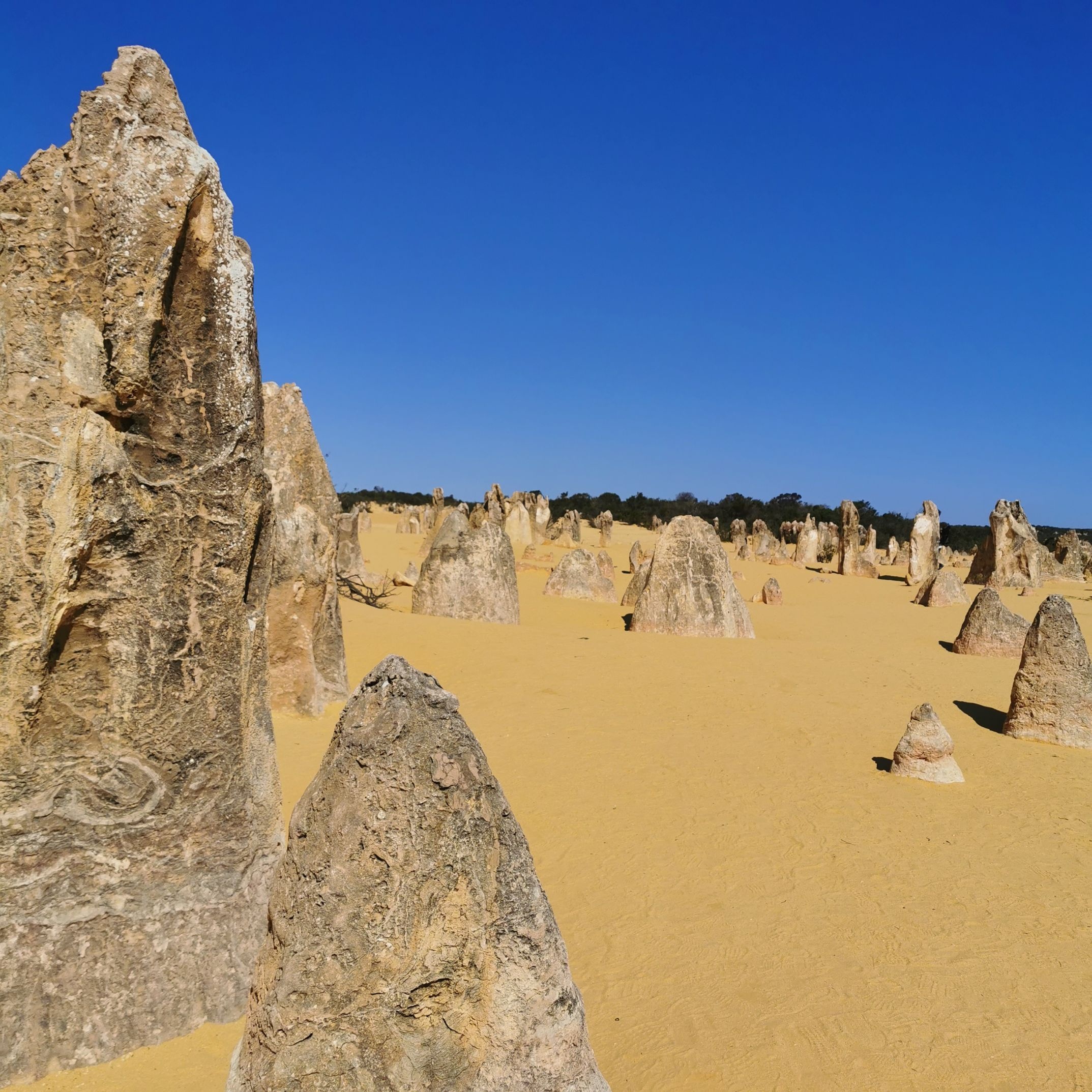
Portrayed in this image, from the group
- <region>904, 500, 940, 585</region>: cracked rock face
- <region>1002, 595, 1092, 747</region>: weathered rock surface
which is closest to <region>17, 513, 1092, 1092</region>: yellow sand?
<region>1002, 595, 1092, 747</region>: weathered rock surface

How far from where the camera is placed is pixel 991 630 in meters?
10.8

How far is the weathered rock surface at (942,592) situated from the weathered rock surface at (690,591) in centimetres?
780

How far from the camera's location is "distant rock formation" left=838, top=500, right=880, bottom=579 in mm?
24062

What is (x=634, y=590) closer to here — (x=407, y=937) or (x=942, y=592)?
(x=942, y=592)

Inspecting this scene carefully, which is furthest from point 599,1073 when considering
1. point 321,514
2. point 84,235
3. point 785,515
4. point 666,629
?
point 785,515

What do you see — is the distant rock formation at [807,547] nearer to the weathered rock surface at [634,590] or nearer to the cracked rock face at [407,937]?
the weathered rock surface at [634,590]

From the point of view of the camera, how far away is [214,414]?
8.73ft

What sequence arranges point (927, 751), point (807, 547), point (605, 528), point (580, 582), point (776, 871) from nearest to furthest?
point (776, 871), point (927, 751), point (580, 582), point (807, 547), point (605, 528)

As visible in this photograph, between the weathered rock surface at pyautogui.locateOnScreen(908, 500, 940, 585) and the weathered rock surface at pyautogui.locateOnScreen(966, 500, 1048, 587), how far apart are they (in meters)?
2.04

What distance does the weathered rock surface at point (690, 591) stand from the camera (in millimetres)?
10609

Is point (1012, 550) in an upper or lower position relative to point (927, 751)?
upper

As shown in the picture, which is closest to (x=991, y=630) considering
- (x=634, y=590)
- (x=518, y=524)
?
(x=634, y=590)

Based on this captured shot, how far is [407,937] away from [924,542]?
23.9m

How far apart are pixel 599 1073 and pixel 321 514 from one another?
17.0ft
